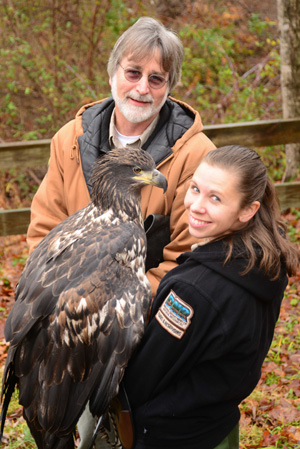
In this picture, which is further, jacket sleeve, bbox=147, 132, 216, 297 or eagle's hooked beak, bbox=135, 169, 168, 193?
jacket sleeve, bbox=147, 132, 216, 297

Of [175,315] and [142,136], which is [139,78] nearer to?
[142,136]

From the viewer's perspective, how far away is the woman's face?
96.5 inches

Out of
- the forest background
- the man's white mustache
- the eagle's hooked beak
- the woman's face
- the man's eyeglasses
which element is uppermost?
the man's eyeglasses

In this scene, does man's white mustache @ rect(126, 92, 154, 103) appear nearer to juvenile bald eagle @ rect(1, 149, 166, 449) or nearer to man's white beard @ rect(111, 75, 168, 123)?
man's white beard @ rect(111, 75, 168, 123)

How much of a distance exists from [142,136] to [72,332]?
1435mm

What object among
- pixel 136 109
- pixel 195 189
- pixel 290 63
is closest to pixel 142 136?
pixel 136 109

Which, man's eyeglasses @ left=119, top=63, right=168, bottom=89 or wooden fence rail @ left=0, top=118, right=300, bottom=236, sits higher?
man's eyeglasses @ left=119, top=63, right=168, bottom=89

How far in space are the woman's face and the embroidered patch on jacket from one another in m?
0.32

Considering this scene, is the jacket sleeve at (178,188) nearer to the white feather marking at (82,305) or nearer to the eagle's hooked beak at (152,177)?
the eagle's hooked beak at (152,177)

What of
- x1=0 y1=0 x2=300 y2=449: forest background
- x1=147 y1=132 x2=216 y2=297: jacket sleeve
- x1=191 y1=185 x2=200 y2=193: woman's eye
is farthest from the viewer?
x1=0 y1=0 x2=300 y2=449: forest background

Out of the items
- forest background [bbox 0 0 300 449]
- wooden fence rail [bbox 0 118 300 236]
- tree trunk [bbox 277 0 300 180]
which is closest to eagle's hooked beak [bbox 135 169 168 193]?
wooden fence rail [bbox 0 118 300 236]

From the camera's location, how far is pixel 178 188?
3.33 m

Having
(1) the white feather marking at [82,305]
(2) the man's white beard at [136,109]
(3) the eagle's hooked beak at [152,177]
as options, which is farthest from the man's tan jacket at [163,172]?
(1) the white feather marking at [82,305]

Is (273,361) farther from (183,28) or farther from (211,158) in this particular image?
(183,28)
